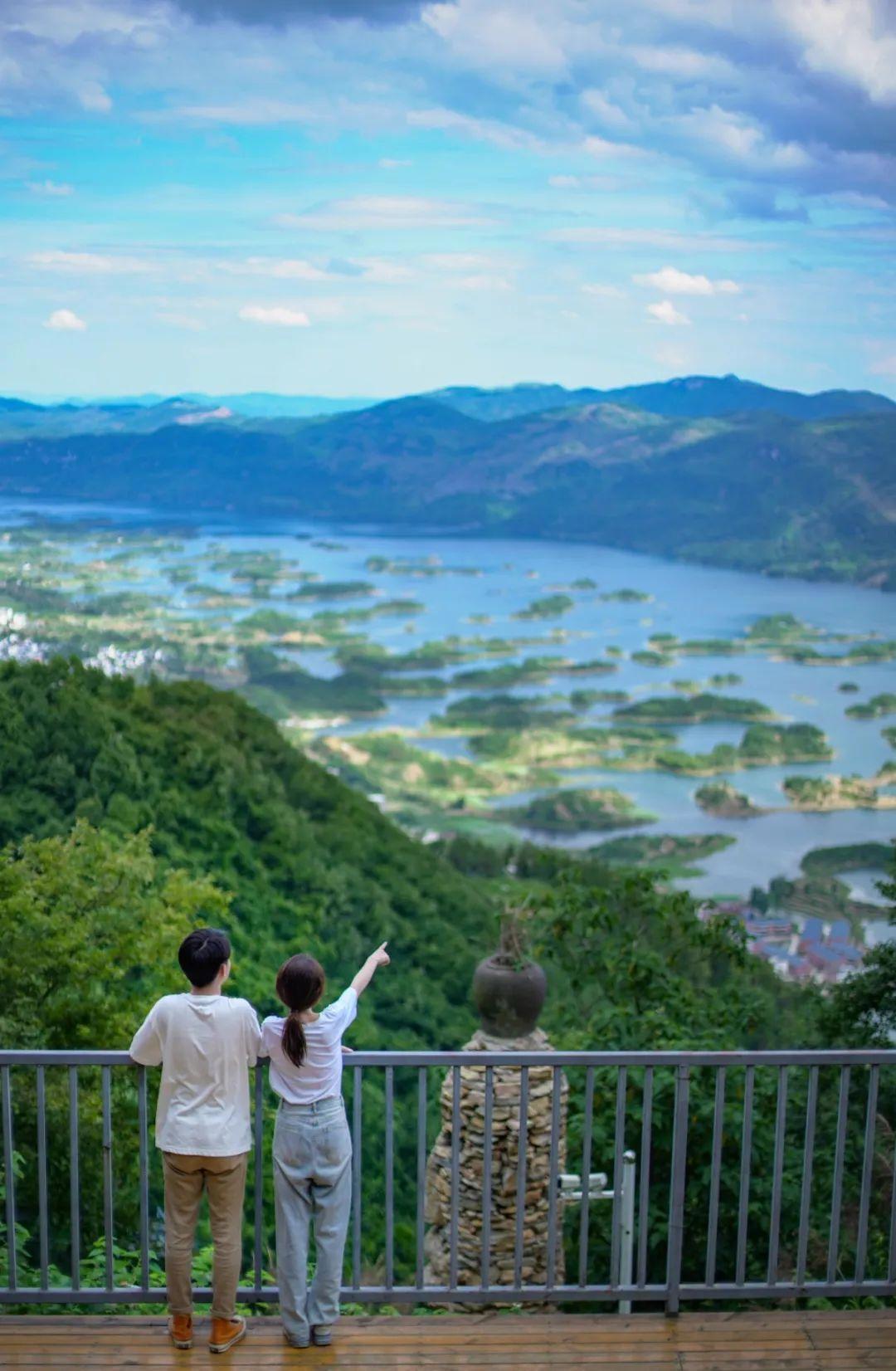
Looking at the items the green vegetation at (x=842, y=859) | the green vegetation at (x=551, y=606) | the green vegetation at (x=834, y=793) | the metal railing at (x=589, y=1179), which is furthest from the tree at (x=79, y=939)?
the green vegetation at (x=551, y=606)

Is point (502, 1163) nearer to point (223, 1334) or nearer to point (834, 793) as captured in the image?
point (223, 1334)

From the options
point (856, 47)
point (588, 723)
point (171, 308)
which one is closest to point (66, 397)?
point (171, 308)

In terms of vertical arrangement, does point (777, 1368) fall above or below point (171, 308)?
below

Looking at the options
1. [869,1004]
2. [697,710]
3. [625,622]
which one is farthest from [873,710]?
[869,1004]

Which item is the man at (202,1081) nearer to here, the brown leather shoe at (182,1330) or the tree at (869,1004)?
the brown leather shoe at (182,1330)

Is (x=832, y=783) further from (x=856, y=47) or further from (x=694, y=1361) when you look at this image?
(x=694, y=1361)

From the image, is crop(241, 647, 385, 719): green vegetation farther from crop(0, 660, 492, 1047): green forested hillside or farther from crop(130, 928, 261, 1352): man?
crop(130, 928, 261, 1352): man
